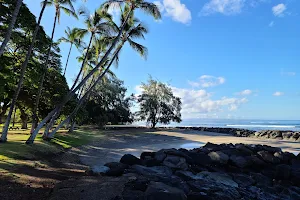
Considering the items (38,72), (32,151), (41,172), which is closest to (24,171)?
(41,172)

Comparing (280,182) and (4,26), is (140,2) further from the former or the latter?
(280,182)

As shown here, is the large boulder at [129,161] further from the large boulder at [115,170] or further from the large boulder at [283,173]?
the large boulder at [283,173]

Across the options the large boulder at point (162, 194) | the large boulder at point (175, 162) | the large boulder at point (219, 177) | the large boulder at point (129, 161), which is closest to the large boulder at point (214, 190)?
the large boulder at point (219, 177)

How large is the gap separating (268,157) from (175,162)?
536cm

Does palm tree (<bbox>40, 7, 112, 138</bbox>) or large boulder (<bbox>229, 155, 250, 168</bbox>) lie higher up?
palm tree (<bbox>40, 7, 112, 138</bbox>)

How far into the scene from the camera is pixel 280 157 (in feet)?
40.0

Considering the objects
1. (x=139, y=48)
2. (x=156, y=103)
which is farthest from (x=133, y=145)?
(x=156, y=103)

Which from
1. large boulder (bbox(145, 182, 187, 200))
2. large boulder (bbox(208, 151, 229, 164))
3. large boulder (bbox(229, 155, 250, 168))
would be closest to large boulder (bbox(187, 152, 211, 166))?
large boulder (bbox(208, 151, 229, 164))

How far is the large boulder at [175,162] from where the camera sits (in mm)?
9539

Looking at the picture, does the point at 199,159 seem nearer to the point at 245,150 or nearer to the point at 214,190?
the point at 245,150

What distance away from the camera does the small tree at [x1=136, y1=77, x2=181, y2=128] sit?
42.6 meters

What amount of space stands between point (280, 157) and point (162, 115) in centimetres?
3193

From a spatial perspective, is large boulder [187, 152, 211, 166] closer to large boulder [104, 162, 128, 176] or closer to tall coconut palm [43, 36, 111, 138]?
large boulder [104, 162, 128, 176]

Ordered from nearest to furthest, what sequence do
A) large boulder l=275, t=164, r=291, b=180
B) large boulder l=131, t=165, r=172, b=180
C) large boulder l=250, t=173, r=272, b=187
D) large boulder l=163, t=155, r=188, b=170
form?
large boulder l=131, t=165, r=172, b=180 → large boulder l=250, t=173, r=272, b=187 → large boulder l=163, t=155, r=188, b=170 → large boulder l=275, t=164, r=291, b=180
